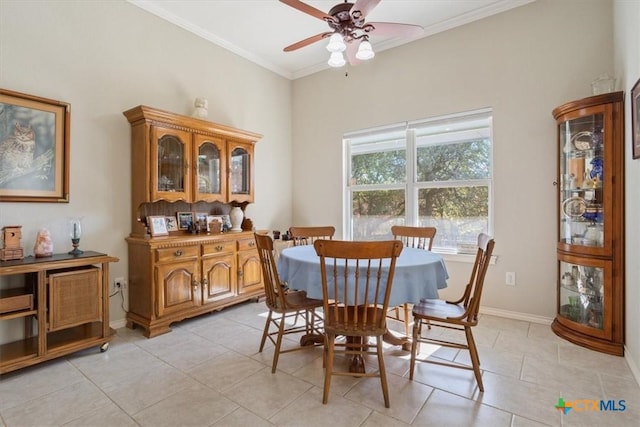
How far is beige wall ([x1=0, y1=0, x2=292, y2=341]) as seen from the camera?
7.89 ft

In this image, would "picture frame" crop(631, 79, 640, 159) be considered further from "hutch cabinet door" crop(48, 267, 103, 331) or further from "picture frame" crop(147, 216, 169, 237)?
"hutch cabinet door" crop(48, 267, 103, 331)

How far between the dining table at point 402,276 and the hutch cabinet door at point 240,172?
1.62 m

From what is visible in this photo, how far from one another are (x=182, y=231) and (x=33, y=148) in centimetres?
136

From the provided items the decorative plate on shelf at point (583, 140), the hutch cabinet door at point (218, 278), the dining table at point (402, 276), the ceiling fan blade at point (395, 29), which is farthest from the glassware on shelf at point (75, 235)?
the decorative plate on shelf at point (583, 140)

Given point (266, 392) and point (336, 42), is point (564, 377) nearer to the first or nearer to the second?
point (266, 392)

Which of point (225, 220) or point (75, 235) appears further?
point (225, 220)

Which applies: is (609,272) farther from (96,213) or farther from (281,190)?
(96,213)

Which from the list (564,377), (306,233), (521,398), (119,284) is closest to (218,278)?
(119,284)

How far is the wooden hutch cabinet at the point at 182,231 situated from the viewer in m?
2.79

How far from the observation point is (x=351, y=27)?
2.29 m

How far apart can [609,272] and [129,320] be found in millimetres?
4046

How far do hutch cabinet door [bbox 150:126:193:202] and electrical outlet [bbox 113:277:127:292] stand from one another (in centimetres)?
81

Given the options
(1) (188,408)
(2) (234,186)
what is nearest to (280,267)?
(1) (188,408)

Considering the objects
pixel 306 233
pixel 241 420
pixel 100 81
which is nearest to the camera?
pixel 241 420
